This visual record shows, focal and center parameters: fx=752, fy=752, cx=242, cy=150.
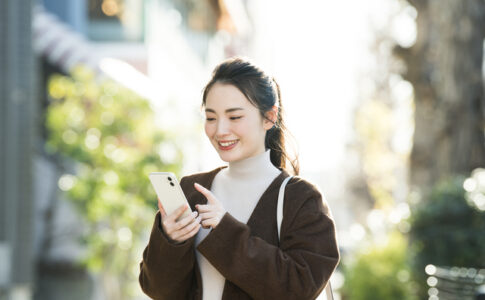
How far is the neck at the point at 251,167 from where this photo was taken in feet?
8.32

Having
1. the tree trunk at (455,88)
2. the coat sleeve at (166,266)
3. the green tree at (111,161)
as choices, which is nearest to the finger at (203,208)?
the coat sleeve at (166,266)

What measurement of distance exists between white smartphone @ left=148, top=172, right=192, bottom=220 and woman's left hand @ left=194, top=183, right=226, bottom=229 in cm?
4

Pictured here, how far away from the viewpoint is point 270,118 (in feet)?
8.36

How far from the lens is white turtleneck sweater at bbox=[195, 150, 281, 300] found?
2.45m

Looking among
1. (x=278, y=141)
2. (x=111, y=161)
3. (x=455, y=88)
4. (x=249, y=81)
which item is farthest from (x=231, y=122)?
(x=455, y=88)

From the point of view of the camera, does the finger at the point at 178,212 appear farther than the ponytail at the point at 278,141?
No

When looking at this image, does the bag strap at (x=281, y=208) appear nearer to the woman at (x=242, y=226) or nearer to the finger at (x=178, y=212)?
the woman at (x=242, y=226)

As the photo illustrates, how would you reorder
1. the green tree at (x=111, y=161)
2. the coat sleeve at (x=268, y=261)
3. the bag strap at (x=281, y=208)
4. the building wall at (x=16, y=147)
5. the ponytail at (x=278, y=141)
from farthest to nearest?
the green tree at (x=111, y=161) < the building wall at (x=16, y=147) < the ponytail at (x=278, y=141) < the bag strap at (x=281, y=208) < the coat sleeve at (x=268, y=261)

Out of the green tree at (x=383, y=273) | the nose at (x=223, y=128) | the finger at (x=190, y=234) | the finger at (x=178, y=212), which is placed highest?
the nose at (x=223, y=128)

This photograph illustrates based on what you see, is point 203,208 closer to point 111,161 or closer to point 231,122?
point 231,122

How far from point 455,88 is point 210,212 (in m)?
8.64

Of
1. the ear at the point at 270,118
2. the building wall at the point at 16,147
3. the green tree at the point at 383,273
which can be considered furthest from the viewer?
the green tree at the point at 383,273

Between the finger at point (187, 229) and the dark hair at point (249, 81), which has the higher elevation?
the dark hair at point (249, 81)

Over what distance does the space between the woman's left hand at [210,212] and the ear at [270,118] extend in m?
0.36
